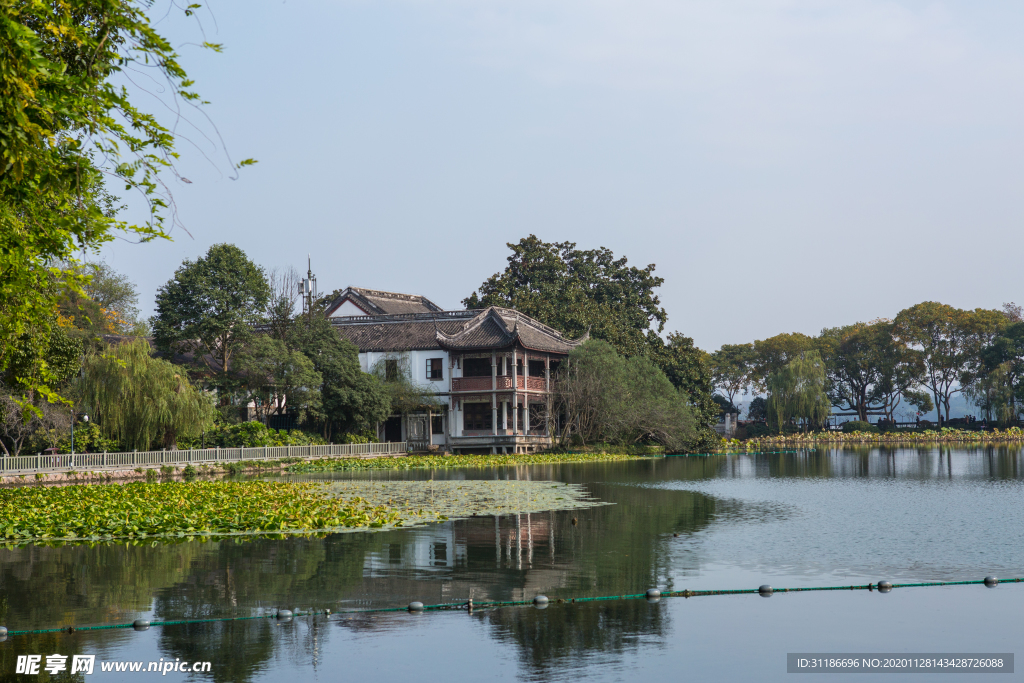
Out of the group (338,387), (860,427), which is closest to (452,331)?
(338,387)

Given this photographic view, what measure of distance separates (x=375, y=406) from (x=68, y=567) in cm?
3022

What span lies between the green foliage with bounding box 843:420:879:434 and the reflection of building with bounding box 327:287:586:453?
30.7 m

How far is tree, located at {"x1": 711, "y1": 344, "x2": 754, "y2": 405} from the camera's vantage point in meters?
78.9

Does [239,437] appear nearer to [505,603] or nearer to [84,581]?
[84,581]

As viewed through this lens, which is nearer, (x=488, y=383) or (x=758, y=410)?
(x=488, y=383)

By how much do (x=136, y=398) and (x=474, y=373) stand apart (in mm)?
18800

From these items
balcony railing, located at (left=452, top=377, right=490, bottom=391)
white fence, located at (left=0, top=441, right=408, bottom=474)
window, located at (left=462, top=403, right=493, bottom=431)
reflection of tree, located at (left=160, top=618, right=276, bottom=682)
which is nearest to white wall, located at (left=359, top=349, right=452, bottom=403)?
balcony railing, located at (left=452, top=377, right=490, bottom=391)

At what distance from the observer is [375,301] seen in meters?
52.7

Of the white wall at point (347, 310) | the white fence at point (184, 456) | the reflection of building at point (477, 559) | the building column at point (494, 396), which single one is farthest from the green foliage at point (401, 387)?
the reflection of building at point (477, 559)

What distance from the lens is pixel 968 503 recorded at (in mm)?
19062

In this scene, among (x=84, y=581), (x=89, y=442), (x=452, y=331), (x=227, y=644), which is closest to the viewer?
(x=227, y=644)

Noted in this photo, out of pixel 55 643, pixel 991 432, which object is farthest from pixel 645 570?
pixel 991 432

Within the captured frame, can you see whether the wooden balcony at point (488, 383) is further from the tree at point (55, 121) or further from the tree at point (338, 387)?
the tree at point (55, 121)

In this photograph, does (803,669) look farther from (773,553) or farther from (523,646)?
(773,553)
